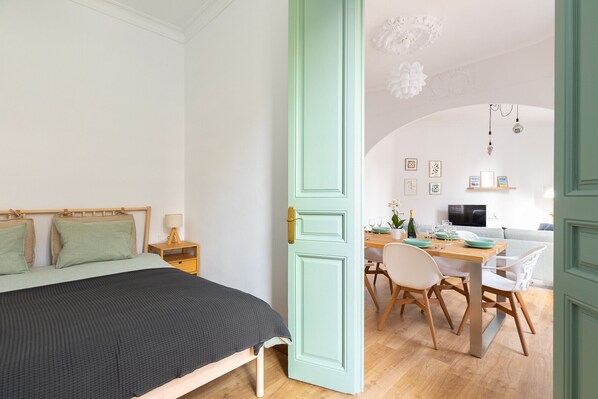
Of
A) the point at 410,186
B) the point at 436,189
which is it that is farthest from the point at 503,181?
the point at 410,186

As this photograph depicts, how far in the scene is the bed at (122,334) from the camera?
1.08 meters

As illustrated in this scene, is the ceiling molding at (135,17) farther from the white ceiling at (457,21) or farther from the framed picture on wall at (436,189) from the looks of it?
the framed picture on wall at (436,189)

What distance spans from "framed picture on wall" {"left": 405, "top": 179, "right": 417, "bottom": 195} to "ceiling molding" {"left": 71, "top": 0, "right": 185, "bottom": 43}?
570 cm

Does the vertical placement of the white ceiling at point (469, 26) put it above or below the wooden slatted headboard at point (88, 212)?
above

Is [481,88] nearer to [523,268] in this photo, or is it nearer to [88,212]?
[523,268]

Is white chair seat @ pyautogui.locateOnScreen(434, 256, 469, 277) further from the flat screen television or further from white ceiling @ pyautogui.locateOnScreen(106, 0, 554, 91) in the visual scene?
the flat screen television

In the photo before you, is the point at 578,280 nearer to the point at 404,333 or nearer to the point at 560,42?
the point at 560,42

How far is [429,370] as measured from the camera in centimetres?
203

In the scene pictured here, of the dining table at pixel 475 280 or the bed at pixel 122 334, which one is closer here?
the bed at pixel 122 334

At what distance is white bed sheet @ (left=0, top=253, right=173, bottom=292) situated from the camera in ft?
6.31

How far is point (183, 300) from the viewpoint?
5.28ft

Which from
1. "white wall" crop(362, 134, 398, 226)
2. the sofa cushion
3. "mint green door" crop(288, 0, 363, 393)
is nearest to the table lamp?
"mint green door" crop(288, 0, 363, 393)

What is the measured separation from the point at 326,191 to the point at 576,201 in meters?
1.14

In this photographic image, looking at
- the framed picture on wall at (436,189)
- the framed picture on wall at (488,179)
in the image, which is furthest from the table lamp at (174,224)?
the framed picture on wall at (488,179)
